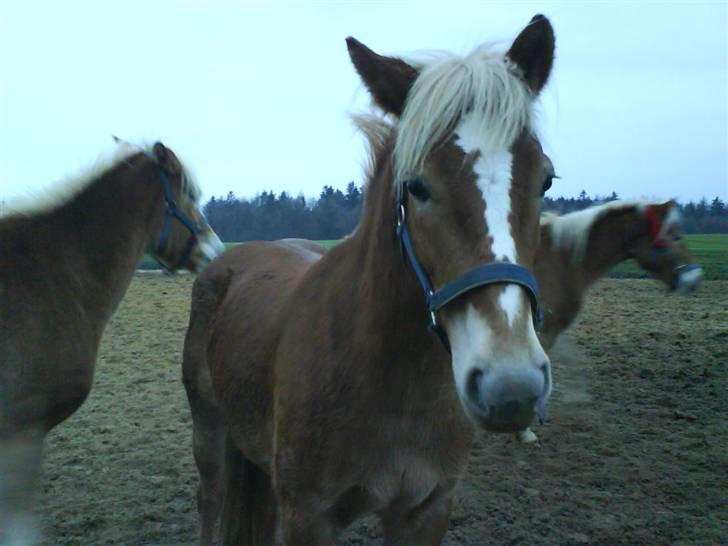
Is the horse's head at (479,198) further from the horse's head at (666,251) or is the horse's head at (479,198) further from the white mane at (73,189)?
the horse's head at (666,251)

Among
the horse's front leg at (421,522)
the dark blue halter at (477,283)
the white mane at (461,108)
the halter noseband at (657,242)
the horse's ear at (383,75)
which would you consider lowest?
the horse's front leg at (421,522)

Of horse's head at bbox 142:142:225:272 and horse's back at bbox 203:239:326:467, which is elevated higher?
horse's head at bbox 142:142:225:272

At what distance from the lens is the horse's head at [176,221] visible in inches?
185

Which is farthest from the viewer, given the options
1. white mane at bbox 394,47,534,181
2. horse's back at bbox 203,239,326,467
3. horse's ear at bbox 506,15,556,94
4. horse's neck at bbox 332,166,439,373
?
horse's back at bbox 203,239,326,467

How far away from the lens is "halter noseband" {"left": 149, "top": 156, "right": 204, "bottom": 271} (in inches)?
185

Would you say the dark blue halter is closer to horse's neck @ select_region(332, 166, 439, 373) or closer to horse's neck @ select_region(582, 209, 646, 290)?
horse's neck @ select_region(332, 166, 439, 373)

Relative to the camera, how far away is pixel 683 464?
4918 mm

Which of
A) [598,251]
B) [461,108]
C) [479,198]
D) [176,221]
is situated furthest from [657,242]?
[479,198]

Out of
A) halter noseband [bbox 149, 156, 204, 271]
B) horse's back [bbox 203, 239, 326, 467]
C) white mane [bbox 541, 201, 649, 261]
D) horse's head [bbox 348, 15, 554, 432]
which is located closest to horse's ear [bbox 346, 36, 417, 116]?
horse's head [bbox 348, 15, 554, 432]

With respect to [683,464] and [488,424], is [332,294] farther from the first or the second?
[683,464]

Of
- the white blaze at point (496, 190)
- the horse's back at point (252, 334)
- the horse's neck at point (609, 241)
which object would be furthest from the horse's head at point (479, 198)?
the horse's neck at point (609, 241)

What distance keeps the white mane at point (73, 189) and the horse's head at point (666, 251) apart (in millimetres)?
3983

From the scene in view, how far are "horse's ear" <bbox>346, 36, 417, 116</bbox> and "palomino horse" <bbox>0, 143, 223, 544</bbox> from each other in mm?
2488

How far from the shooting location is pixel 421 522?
2338mm
